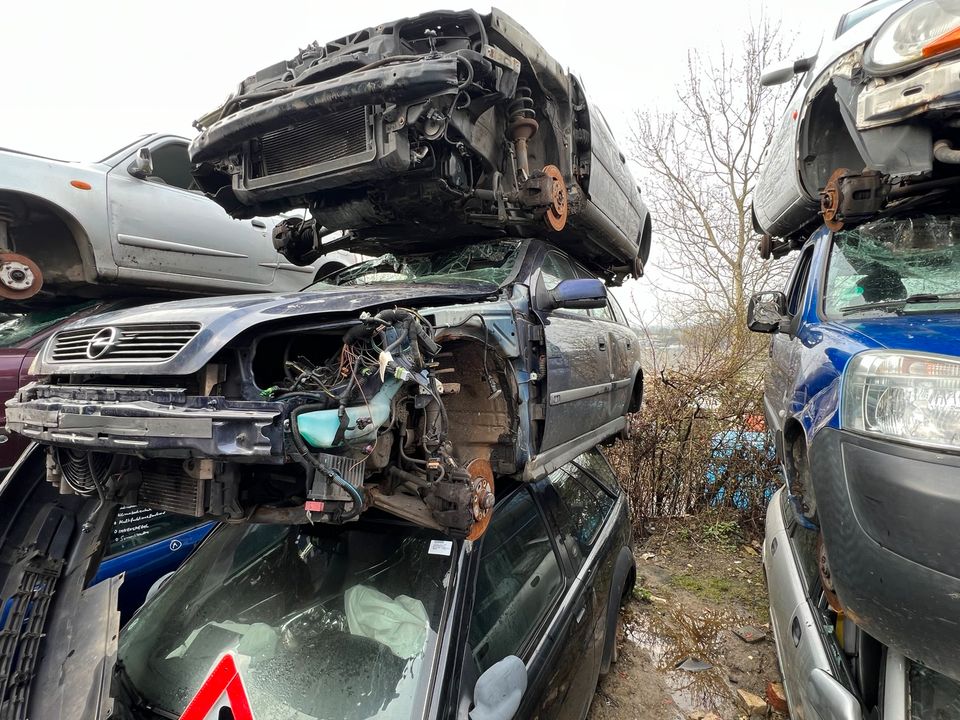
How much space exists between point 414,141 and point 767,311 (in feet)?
7.38

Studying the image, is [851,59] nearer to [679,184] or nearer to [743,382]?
[743,382]

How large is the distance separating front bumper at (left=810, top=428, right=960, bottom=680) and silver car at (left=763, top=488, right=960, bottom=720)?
0.21 ft

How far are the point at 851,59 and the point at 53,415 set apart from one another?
151 inches

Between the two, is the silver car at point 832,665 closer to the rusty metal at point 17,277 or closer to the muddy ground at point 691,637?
the muddy ground at point 691,637

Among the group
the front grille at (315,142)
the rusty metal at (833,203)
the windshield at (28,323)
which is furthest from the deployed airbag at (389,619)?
the windshield at (28,323)

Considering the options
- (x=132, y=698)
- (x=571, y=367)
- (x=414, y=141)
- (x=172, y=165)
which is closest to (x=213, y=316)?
(x=132, y=698)

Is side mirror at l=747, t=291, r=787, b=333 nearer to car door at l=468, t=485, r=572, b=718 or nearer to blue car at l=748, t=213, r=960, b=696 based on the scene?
blue car at l=748, t=213, r=960, b=696

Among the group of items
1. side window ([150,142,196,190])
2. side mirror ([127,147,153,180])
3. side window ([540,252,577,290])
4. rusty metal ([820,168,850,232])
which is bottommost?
side window ([540,252,577,290])

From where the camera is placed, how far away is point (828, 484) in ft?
6.06

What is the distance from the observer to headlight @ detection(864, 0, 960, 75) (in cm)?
221

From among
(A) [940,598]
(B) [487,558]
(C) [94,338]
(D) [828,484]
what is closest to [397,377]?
(B) [487,558]

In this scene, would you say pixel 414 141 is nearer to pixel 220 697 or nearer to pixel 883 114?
pixel 883 114

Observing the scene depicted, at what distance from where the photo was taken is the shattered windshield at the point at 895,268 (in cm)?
234

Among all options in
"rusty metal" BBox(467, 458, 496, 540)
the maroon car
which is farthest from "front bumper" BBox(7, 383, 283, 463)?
the maroon car
